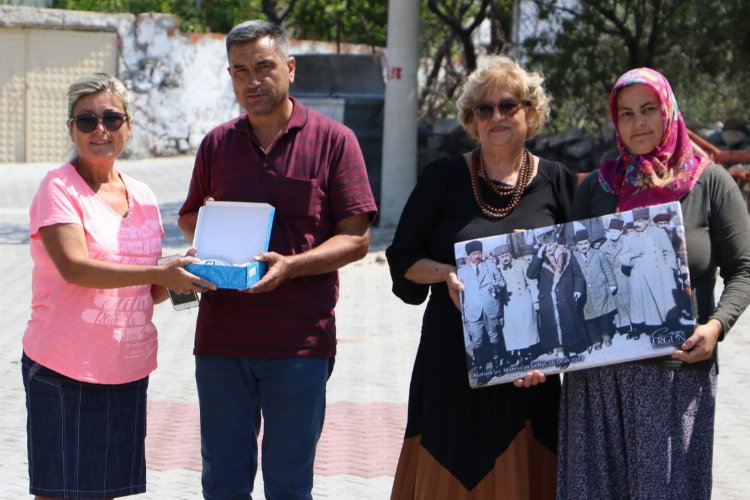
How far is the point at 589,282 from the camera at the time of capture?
12.6ft

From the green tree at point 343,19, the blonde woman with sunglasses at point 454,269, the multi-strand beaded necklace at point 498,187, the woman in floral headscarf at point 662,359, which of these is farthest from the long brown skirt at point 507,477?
the green tree at point 343,19

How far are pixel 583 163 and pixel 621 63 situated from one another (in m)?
1.61

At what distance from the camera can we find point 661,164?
384 cm

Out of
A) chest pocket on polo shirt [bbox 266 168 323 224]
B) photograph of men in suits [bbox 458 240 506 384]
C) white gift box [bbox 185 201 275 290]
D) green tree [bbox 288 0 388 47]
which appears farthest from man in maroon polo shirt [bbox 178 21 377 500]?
green tree [bbox 288 0 388 47]

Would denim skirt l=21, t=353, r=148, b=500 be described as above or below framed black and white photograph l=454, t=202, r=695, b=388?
below

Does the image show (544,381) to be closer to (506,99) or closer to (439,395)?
(439,395)

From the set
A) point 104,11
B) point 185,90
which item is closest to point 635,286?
point 185,90

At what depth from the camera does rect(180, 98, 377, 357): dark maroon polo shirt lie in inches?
164

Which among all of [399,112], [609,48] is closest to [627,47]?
[609,48]

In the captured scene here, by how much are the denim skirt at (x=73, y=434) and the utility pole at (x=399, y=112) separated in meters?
11.5

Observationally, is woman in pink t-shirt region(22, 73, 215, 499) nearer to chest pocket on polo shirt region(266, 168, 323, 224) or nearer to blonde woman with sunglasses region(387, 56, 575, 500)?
chest pocket on polo shirt region(266, 168, 323, 224)

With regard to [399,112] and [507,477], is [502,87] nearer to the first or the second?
[507,477]

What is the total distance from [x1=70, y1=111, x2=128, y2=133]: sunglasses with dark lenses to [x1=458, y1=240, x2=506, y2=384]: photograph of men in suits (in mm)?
1262

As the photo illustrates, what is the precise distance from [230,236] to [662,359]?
4.77ft
